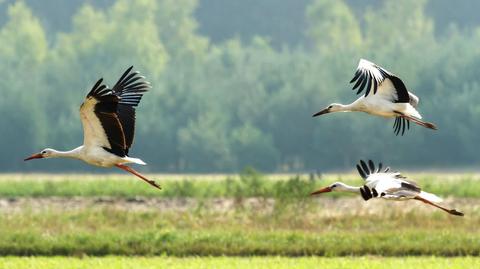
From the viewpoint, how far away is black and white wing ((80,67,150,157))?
1012 centimetres

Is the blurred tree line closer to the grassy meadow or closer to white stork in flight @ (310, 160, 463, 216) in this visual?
the grassy meadow

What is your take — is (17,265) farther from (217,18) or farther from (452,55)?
(217,18)

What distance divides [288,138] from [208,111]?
426cm

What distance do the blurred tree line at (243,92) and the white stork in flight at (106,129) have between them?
38.2 m

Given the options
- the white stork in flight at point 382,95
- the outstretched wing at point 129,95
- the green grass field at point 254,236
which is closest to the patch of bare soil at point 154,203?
the green grass field at point 254,236

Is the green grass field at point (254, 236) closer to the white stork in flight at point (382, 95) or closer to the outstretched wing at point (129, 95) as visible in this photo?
the outstretched wing at point (129, 95)

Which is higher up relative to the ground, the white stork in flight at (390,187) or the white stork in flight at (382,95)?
the white stork in flight at (382,95)

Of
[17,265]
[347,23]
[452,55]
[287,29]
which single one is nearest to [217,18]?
[287,29]

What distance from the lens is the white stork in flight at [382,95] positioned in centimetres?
973

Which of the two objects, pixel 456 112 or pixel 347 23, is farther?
pixel 347 23

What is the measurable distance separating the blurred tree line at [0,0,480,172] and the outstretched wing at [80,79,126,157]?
38.8 m

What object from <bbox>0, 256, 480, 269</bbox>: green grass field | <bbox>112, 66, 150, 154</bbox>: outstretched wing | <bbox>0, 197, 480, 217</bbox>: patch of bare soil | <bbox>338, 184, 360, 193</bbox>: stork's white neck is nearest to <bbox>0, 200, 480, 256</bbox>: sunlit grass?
<bbox>0, 256, 480, 269</bbox>: green grass field

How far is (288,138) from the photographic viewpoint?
5319cm

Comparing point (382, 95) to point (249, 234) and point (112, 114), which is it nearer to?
point (112, 114)
